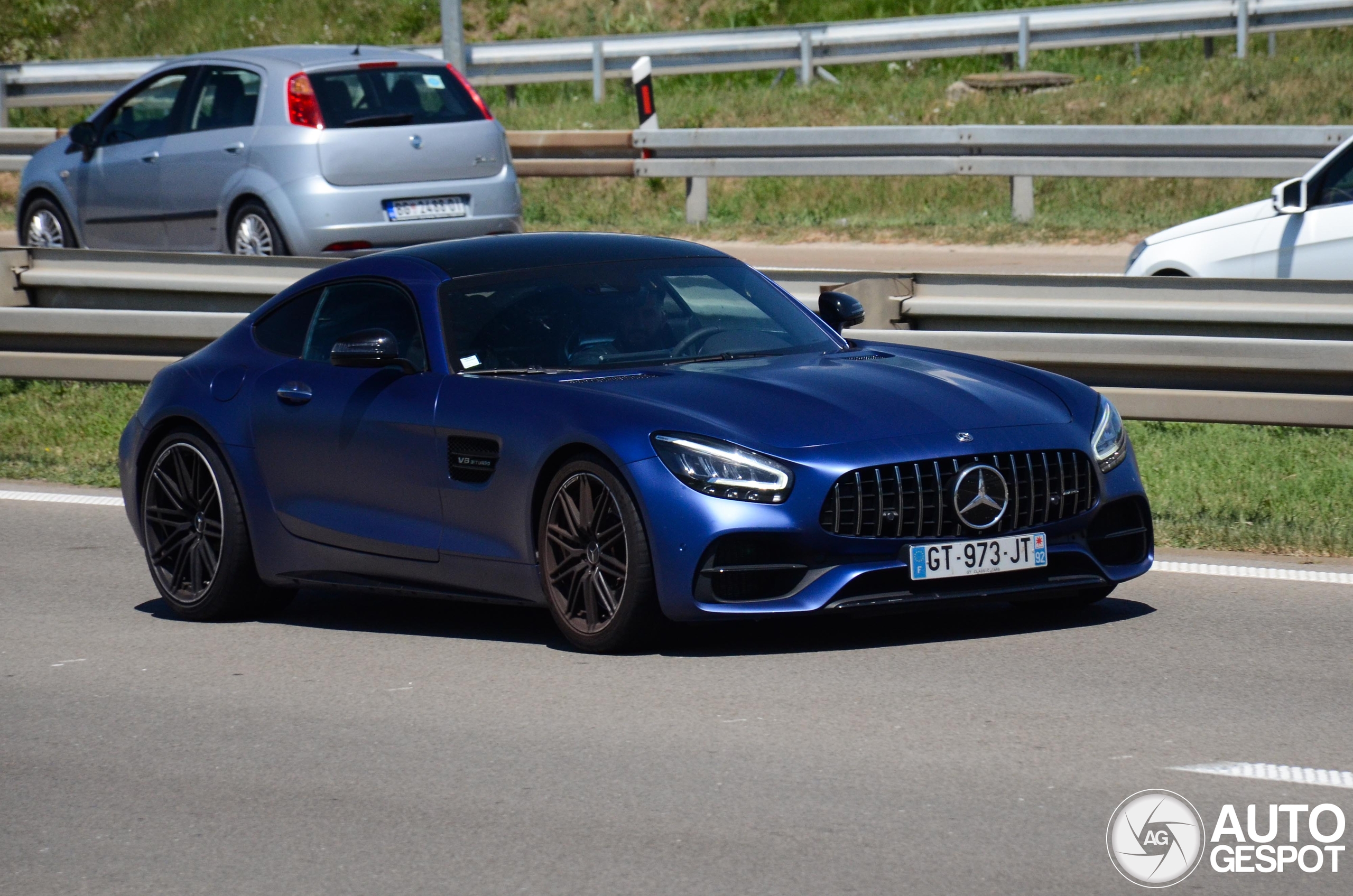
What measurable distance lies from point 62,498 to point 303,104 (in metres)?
4.69

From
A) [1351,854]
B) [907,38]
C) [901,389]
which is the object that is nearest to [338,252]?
[901,389]

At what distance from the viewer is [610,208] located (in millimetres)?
22094

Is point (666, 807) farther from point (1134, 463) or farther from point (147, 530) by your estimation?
point (147, 530)

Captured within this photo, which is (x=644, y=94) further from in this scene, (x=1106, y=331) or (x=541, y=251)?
(x=541, y=251)

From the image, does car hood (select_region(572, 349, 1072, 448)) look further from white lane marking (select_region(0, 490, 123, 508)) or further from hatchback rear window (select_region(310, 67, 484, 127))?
hatchback rear window (select_region(310, 67, 484, 127))

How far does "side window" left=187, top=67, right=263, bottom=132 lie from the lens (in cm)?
1525

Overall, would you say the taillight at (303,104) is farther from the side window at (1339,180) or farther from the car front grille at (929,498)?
the car front grille at (929,498)

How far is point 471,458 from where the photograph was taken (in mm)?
7227

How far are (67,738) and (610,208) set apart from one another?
53.1 ft

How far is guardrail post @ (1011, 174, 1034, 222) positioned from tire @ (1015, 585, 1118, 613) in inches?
469

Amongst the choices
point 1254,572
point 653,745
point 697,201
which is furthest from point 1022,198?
point 653,745

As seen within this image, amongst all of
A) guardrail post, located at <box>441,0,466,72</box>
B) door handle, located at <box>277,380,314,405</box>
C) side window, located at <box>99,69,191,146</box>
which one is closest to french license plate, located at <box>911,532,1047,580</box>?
door handle, located at <box>277,380,314,405</box>

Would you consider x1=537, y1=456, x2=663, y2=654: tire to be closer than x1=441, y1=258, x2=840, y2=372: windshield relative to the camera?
Yes

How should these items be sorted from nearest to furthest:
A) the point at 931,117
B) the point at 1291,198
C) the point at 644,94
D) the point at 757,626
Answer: the point at 757,626 < the point at 1291,198 < the point at 644,94 < the point at 931,117
